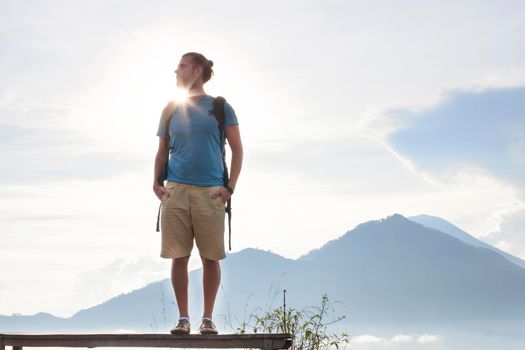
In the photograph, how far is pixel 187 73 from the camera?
27.2 feet

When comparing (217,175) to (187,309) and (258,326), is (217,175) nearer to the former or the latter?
(187,309)

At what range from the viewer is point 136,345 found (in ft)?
26.1

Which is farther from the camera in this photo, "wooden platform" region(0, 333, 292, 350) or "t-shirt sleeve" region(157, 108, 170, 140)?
"t-shirt sleeve" region(157, 108, 170, 140)

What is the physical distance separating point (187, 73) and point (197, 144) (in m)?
0.74

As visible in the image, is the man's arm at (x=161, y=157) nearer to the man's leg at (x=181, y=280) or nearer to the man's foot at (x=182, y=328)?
the man's leg at (x=181, y=280)

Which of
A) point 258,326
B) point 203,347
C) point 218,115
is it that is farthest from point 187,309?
point 258,326

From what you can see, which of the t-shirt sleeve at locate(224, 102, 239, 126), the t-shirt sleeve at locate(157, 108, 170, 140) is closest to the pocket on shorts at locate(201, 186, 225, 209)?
the t-shirt sleeve at locate(224, 102, 239, 126)

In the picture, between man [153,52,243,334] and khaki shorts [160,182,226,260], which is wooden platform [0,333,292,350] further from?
khaki shorts [160,182,226,260]

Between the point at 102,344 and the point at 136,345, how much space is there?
17.3 inches

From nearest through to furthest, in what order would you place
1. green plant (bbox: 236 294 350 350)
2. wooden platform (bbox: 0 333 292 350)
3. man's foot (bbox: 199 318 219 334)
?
wooden platform (bbox: 0 333 292 350) < man's foot (bbox: 199 318 219 334) < green plant (bbox: 236 294 350 350)

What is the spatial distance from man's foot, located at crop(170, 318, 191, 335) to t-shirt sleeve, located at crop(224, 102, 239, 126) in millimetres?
1883

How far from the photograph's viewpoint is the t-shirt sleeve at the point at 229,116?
27.0ft

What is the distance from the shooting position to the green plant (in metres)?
11.5

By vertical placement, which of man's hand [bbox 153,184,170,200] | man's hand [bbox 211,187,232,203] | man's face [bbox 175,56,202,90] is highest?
man's face [bbox 175,56,202,90]
